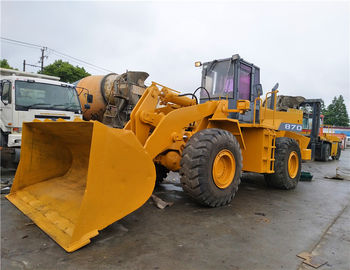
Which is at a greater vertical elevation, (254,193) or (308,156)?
(308,156)

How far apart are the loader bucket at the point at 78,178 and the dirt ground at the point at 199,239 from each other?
208 mm

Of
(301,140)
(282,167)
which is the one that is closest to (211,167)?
(282,167)

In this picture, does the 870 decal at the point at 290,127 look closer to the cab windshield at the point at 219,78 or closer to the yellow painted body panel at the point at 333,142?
the cab windshield at the point at 219,78

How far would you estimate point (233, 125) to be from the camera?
4703 mm

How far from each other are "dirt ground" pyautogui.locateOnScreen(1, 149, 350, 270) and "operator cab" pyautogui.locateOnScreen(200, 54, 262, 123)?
6.98 feet

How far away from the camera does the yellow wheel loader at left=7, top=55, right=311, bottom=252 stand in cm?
268

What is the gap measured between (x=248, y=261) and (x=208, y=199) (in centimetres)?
133

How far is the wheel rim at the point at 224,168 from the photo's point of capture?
12.9ft

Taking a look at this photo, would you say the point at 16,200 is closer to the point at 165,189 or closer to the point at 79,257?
the point at 79,257

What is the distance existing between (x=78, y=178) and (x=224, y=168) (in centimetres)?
242

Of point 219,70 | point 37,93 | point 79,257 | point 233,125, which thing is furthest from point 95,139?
point 37,93

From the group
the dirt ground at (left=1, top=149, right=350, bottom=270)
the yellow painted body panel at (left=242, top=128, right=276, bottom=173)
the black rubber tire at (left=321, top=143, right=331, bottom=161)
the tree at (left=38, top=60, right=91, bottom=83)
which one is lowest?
the dirt ground at (left=1, top=149, right=350, bottom=270)

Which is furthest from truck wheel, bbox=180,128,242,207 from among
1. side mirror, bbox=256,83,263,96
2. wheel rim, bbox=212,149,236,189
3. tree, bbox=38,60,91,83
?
tree, bbox=38,60,91,83

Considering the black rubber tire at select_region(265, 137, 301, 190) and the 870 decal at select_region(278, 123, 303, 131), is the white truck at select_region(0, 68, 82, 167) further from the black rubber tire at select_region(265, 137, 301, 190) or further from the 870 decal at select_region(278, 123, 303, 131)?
Result: the 870 decal at select_region(278, 123, 303, 131)
